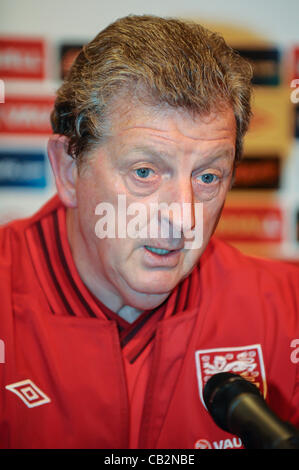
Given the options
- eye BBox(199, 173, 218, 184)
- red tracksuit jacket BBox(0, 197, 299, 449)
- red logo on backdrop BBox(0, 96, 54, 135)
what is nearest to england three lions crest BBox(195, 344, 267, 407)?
red tracksuit jacket BBox(0, 197, 299, 449)

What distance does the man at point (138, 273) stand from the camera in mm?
950

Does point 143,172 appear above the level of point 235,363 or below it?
above

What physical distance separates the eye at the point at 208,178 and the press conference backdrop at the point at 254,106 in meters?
0.63

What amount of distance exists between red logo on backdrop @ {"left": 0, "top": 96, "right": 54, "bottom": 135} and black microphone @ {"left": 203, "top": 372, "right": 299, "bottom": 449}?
1360 millimetres

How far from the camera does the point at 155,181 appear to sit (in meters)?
0.96

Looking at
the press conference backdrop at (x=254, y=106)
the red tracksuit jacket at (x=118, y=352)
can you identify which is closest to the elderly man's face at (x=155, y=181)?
the red tracksuit jacket at (x=118, y=352)

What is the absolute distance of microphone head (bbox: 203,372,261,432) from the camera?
2.29 feet

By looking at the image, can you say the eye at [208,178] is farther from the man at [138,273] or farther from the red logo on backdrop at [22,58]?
the red logo on backdrop at [22,58]

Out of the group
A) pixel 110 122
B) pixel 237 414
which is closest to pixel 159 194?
pixel 110 122

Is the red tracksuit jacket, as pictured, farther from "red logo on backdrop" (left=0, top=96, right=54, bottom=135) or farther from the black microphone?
"red logo on backdrop" (left=0, top=96, right=54, bottom=135)

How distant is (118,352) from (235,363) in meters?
0.27

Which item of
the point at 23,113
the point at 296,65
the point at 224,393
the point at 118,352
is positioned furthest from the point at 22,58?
the point at 224,393

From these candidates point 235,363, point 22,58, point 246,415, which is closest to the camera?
point 246,415

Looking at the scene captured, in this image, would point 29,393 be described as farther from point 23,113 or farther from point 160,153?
point 23,113
